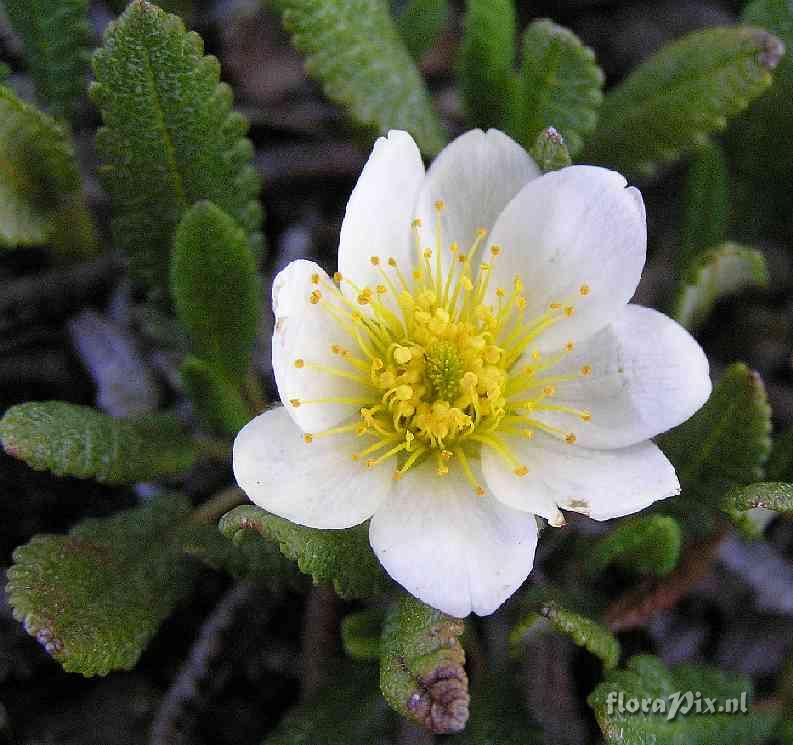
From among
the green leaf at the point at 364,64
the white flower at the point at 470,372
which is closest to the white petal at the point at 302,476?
the white flower at the point at 470,372

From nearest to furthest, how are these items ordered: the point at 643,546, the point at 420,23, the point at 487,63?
the point at 643,546
the point at 487,63
the point at 420,23

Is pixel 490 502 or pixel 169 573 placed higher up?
pixel 490 502

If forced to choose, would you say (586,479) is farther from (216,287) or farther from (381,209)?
(216,287)

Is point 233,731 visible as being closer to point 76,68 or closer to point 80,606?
point 80,606

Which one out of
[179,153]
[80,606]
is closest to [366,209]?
[179,153]

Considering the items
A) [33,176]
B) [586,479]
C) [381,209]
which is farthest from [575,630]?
[33,176]
